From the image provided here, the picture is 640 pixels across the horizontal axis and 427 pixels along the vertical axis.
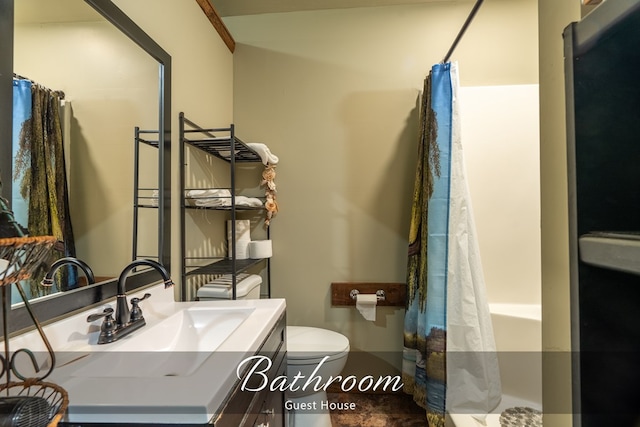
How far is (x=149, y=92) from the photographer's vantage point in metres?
1.16

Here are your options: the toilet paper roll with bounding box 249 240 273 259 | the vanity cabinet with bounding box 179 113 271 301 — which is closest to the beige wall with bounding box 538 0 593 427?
the vanity cabinet with bounding box 179 113 271 301

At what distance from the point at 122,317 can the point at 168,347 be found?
172 millimetres

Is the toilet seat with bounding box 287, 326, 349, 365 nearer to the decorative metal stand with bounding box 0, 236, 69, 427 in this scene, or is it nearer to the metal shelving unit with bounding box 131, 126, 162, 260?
the metal shelving unit with bounding box 131, 126, 162, 260

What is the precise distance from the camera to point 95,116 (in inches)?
35.4

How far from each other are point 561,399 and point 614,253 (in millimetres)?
449

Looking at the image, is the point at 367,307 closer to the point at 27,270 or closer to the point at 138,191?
the point at 138,191

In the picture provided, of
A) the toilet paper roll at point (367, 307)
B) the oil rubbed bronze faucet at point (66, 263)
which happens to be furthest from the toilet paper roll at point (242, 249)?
the oil rubbed bronze faucet at point (66, 263)

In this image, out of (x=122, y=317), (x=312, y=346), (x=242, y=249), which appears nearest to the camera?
(x=122, y=317)

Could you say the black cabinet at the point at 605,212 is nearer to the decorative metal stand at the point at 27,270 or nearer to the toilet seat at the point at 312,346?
the decorative metal stand at the point at 27,270

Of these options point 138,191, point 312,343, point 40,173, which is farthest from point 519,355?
point 40,173

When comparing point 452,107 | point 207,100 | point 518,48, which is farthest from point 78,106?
point 518,48

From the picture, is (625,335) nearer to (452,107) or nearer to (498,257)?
(452,107)

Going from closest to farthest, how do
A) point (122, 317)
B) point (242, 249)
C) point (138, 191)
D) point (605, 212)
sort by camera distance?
point (605, 212), point (122, 317), point (138, 191), point (242, 249)

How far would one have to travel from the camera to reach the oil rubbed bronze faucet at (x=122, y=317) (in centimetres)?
81
